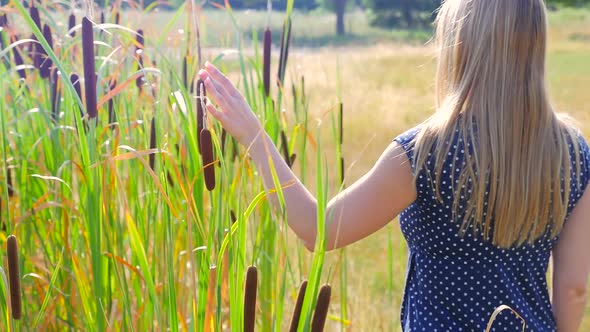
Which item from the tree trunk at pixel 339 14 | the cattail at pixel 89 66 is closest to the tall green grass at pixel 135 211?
the cattail at pixel 89 66

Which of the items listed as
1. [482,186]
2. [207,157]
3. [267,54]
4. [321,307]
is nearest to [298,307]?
[321,307]

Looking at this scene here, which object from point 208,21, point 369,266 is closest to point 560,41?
point 369,266

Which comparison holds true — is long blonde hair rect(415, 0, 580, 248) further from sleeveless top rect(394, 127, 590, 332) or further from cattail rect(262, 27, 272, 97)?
cattail rect(262, 27, 272, 97)

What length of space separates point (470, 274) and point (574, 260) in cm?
19

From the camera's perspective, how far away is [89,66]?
1303mm

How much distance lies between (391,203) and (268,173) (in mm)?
231

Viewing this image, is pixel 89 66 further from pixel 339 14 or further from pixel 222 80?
pixel 339 14

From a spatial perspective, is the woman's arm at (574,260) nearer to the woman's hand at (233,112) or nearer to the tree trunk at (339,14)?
the woman's hand at (233,112)

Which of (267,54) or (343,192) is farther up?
(267,54)

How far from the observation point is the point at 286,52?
5.67 feet

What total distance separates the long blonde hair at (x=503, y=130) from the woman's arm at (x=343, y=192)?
5 cm

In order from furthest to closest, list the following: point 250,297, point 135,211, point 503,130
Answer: point 135,211 < point 503,130 < point 250,297

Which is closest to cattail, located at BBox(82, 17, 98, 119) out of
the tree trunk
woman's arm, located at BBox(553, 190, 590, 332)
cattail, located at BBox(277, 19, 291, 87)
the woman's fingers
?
the woman's fingers

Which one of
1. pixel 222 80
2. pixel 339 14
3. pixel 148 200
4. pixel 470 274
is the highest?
pixel 222 80
